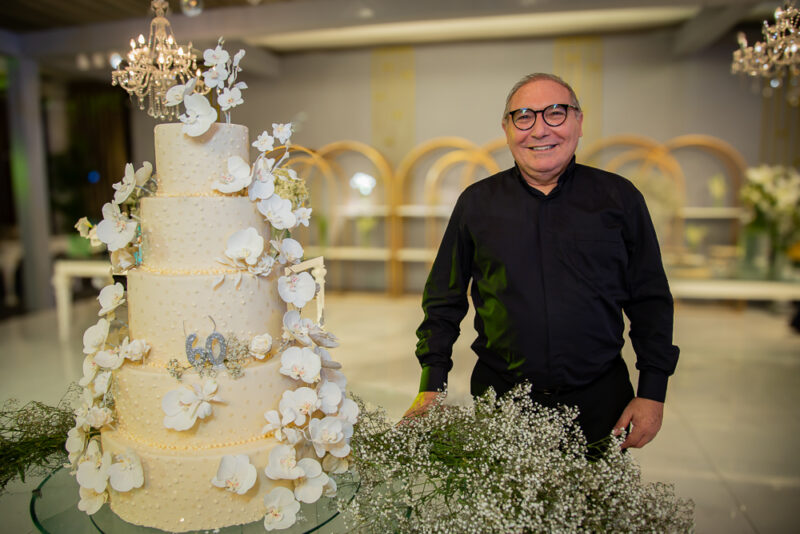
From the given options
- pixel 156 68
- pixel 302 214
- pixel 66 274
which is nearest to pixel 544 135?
pixel 302 214

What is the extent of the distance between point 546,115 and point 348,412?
3.33 ft

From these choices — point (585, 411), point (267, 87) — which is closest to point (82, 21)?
point (267, 87)

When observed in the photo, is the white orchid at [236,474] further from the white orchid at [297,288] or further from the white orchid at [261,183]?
the white orchid at [261,183]

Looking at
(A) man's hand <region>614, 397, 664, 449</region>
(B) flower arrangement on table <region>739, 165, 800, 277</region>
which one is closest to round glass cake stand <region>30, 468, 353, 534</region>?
(A) man's hand <region>614, 397, 664, 449</region>

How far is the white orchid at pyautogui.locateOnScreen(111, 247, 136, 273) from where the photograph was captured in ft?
5.61

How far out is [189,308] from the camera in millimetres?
1584

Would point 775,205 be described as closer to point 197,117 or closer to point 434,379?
point 434,379

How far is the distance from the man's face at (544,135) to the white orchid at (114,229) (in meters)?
Result: 1.14

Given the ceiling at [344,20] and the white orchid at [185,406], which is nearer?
the white orchid at [185,406]

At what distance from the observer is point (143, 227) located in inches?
66.1

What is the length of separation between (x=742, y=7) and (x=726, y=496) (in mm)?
4405

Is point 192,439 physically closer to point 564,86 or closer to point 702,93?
point 564,86

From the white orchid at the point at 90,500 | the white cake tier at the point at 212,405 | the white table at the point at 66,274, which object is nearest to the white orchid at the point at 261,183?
the white cake tier at the point at 212,405

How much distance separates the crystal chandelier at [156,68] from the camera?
2.38 metres
